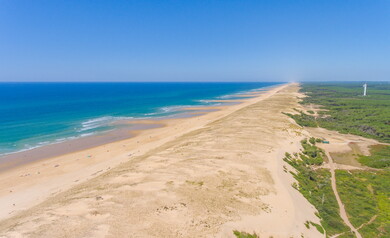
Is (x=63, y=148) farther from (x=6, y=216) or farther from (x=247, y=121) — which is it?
(x=247, y=121)

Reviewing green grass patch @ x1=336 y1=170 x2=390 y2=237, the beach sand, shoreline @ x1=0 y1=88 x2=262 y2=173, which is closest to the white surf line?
green grass patch @ x1=336 y1=170 x2=390 y2=237

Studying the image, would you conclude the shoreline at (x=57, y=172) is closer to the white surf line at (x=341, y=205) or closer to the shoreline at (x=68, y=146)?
the shoreline at (x=68, y=146)

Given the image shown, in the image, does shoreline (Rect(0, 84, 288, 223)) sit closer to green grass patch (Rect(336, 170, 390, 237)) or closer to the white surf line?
the white surf line

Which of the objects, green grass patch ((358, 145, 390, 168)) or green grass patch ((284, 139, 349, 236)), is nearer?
green grass patch ((284, 139, 349, 236))


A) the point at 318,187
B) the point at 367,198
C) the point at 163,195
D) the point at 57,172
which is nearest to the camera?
the point at 163,195

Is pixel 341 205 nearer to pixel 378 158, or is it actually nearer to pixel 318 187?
pixel 318 187

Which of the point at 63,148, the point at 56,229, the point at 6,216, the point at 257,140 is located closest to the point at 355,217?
the point at 257,140

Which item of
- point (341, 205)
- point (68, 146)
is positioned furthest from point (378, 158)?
point (68, 146)

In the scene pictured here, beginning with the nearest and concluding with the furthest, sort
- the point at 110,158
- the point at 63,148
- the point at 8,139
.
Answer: the point at 110,158, the point at 63,148, the point at 8,139
